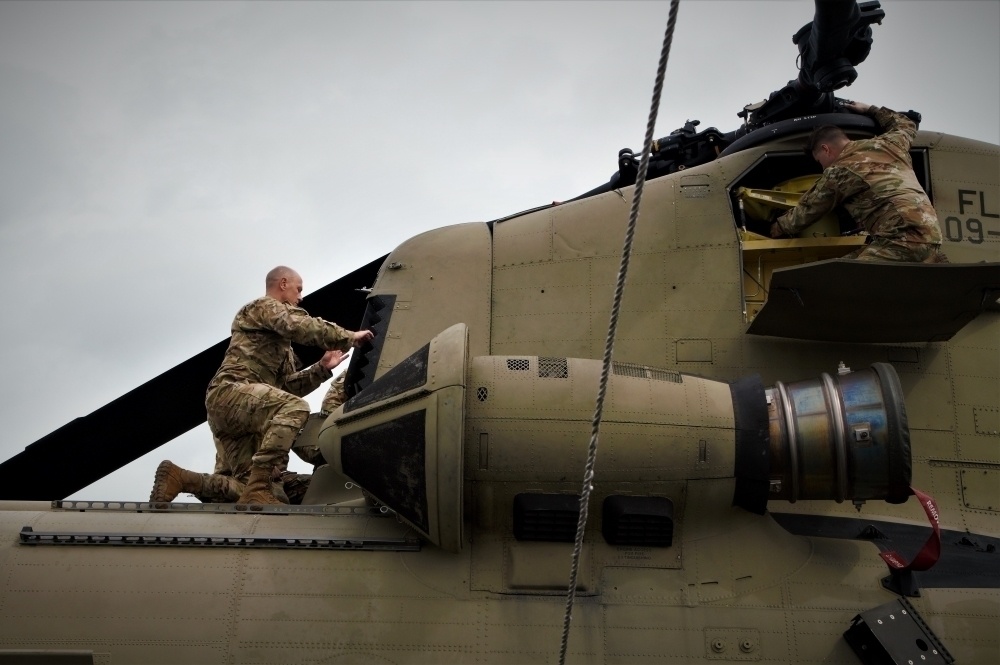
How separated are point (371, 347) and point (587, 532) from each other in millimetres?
2112

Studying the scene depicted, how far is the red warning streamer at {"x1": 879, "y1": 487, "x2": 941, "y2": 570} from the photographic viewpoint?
534cm

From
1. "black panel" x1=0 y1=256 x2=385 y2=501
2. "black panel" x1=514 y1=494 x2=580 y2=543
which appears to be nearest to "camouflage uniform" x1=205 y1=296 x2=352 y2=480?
"black panel" x1=0 y1=256 x2=385 y2=501

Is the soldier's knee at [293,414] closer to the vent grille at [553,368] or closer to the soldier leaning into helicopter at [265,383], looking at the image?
the soldier leaning into helicopter at [265,383]

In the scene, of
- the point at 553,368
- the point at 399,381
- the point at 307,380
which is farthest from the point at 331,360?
the point at 553,368

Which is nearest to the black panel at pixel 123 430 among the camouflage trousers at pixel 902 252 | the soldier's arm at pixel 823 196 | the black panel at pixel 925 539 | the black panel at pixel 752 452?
the soldier's arm at pixel 823 196

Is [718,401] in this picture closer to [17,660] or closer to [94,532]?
[94,532]

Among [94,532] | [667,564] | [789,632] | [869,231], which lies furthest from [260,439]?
[869,231]

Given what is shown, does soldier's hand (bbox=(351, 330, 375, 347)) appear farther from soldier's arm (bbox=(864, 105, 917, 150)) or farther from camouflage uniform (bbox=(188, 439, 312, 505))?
soldier's arm (bbox=(864, 105, 917, 150))

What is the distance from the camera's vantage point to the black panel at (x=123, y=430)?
8.61 meters

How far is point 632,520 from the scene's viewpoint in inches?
219

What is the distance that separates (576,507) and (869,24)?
380 centimetres

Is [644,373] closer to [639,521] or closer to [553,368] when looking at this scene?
[553,368]

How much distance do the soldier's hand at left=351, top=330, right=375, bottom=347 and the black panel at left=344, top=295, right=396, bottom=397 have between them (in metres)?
0.05

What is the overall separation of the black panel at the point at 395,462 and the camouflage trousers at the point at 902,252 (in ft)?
9.42
